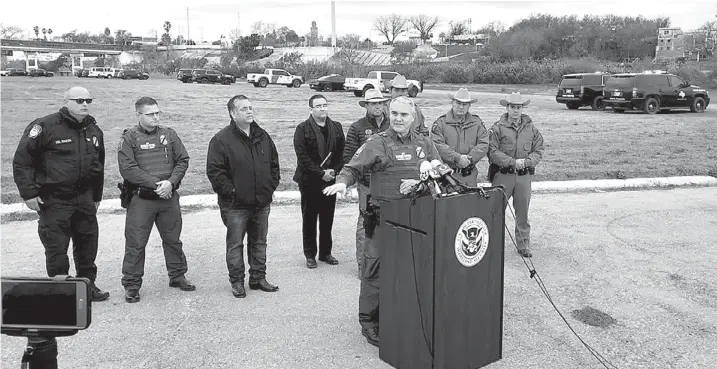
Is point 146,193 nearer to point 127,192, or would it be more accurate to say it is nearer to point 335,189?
point 127,192

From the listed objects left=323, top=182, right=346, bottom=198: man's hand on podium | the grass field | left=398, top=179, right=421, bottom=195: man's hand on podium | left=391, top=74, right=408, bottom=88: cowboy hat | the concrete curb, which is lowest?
the concrete curb

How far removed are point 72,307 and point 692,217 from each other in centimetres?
868

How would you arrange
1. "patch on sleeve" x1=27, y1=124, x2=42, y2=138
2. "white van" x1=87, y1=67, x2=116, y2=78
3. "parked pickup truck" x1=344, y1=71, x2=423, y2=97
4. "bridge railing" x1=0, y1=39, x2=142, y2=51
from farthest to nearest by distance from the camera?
"bridge railing" x1=0, y1=39, x2=142, y2=51
"white van" x1=87, y1=67, x2=116, y2=78
"parked pickup truck" x1=344, y1=71, x2=423, y2=97
"patch on sleeve" x1=27, y1=124, x2=42, y2=138

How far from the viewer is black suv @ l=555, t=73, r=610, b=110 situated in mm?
27859

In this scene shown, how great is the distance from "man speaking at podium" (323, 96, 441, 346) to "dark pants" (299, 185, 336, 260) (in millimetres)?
1969

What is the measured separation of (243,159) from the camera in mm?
5766

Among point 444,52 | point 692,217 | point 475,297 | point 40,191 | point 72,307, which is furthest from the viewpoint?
point 444,52

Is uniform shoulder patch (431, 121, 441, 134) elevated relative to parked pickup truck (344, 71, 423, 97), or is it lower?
lower

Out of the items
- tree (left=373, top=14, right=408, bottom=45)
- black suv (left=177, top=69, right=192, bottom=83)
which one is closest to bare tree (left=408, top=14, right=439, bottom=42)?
tree (left=373, top=14, right=408, bottom=45)

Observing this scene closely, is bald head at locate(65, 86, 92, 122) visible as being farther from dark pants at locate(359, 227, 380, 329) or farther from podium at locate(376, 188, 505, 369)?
podium at locate(376, 188, 505, 369)

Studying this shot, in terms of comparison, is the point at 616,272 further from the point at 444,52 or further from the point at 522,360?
the point at 444,52

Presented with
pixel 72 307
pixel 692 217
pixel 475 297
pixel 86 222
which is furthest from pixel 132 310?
pixel 692 217

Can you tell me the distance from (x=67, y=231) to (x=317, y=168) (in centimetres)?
235

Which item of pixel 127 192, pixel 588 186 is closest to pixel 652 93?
pixel 588 186
